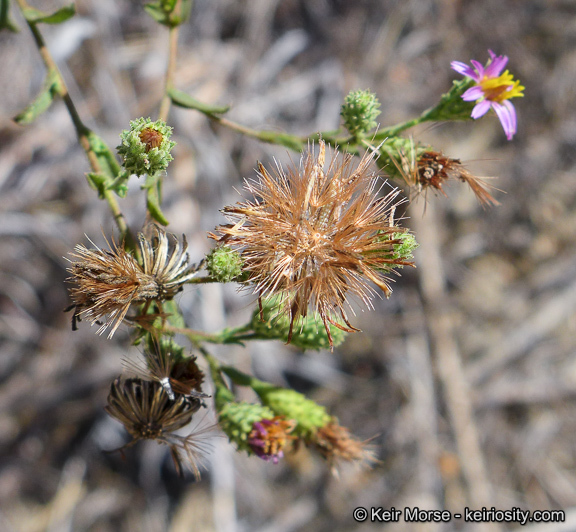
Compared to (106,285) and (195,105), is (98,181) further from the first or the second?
(195,105)

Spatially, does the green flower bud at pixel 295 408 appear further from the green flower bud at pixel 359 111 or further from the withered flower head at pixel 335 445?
the green flower bud at pixel 359 111

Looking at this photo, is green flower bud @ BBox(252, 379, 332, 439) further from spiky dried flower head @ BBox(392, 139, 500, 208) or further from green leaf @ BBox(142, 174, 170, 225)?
spiky dried flower head @ BBox(392, 139, 500, 208)

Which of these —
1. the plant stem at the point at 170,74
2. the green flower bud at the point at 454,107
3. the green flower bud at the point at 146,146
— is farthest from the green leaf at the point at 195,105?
the green flower bud at the point at 454,107

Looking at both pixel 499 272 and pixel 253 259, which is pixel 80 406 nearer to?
pixel 253 259

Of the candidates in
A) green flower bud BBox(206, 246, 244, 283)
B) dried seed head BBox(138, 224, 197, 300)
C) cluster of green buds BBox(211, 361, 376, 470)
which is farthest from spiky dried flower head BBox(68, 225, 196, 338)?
cluster of green buds BBox(211, 361, 376, 470)

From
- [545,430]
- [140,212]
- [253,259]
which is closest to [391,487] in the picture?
[545,430]

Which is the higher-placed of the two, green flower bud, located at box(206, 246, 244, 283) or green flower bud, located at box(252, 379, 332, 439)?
green flower bud, located at box(206, 246, 244, 283)
